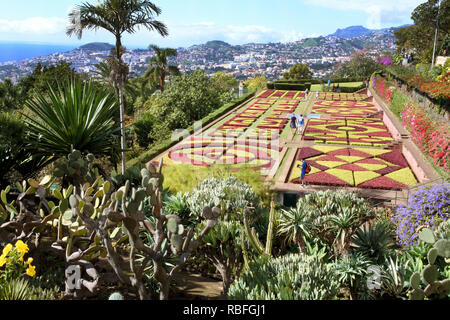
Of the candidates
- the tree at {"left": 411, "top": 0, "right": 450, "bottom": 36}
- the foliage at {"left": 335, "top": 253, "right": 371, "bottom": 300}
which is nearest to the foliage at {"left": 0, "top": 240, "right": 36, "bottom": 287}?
the foliage at {"left": 335, "top": 253, "right": 371, "bottom": 300}

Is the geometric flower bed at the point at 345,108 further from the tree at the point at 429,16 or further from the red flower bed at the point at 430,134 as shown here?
the tree at the point at 429,16

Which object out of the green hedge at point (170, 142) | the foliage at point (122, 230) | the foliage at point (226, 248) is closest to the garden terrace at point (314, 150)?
the green hedge at point (170, 142)

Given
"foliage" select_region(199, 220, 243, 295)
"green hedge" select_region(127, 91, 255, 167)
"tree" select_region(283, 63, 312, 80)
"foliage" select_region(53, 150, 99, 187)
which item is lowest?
"green hedge" select_region(127, 91, 255, 167)

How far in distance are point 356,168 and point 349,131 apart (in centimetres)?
879

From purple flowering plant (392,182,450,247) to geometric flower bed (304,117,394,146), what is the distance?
1557cm

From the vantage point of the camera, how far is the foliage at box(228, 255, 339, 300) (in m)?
3.72

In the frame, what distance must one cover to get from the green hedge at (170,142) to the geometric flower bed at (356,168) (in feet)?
22.7

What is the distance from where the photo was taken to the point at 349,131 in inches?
981

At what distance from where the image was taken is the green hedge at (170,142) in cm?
1770

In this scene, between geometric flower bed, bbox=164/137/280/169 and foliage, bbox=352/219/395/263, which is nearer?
foliage, bbox=352/219/395/263

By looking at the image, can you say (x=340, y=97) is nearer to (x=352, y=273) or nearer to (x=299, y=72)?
(x=299, y=72)

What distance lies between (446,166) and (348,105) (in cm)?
2279

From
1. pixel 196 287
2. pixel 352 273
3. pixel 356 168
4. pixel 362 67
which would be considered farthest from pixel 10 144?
pixel 362 67

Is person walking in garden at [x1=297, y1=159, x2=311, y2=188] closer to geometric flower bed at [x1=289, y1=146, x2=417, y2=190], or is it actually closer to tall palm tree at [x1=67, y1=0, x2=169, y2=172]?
geometric flower bed at [x1=289, y1=146, x2=417, y2=190]
